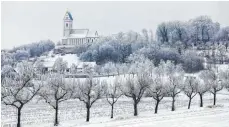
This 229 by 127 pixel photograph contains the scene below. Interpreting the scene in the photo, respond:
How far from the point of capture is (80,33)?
3947 cm

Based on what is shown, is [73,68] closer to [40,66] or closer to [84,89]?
[40,66]

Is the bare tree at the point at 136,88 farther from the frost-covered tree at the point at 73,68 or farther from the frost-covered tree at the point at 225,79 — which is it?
the frost-covered tree at the point at 73,68

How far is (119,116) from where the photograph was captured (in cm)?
1534

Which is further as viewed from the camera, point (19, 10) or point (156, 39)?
point (156, 39)

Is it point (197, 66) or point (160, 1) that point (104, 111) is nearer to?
point (160, 1)

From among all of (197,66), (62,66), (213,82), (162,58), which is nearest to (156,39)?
(162,58)

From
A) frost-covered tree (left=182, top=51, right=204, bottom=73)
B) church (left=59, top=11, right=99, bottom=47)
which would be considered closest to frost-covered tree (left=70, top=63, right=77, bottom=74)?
church (left=59, top=11, right=99, bottom=47)

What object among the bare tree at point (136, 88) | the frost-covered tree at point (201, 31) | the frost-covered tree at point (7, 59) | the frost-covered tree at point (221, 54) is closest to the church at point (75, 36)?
the frost-covered tree at point (7, 59)

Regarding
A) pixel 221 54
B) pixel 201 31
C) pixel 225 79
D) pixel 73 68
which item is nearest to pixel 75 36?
pixel 73 68

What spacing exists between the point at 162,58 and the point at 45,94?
24684 mm

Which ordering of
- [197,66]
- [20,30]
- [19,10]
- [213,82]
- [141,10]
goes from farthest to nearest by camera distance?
[197,66], [213,82], [141,10], [20,30], [19,10]

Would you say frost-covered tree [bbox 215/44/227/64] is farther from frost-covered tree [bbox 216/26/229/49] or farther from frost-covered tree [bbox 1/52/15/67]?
frost-covered tree [bbox 1/52/15/67]

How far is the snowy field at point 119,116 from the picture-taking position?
13.6 meters

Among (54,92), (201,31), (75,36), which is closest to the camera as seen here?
(54,92)
